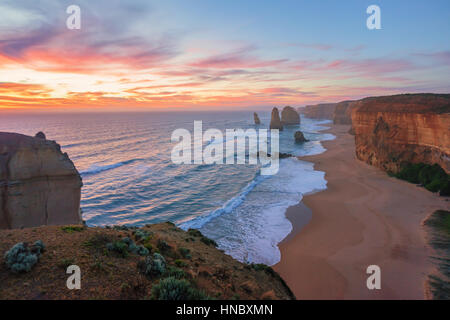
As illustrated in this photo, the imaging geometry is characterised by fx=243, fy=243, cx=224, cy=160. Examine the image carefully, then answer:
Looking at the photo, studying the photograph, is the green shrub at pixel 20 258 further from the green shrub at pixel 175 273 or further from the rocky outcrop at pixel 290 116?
the rocky outcrop at pixel 290 116

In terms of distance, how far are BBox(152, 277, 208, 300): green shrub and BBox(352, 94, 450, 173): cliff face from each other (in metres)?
28.5

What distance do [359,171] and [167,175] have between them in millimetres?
27088

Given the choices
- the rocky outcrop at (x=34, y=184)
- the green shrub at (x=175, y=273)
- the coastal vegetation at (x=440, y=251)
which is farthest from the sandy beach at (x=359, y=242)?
the rocky outcrop at (x=34, y=184)

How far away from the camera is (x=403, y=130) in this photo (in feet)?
99.8

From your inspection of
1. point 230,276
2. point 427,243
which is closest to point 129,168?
point 230,276

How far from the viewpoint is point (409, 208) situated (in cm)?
2095

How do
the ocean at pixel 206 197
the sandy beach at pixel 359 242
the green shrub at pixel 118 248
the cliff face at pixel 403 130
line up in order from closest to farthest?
the green shrub at pixel 118 248 → the sandy beach at pixel 359 242 → the ocean at pixel 206 197 → the cliff face at pixel 403 130

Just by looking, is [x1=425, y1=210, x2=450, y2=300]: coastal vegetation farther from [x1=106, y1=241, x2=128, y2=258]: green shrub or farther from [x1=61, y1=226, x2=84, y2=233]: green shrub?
[x1=61, y1=226, x2=84, y2=233]: green shrub

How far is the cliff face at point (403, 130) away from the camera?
25094mm

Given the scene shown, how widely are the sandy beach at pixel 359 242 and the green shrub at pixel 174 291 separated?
813cm

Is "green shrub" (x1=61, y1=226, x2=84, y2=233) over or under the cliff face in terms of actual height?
under

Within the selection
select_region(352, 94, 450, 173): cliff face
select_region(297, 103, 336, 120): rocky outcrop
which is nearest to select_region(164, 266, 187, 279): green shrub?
select_region(352, 94, 450, 173): cliff face

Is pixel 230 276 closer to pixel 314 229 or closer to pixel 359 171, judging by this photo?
pixel 314 229

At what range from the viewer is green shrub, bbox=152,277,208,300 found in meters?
5.91
